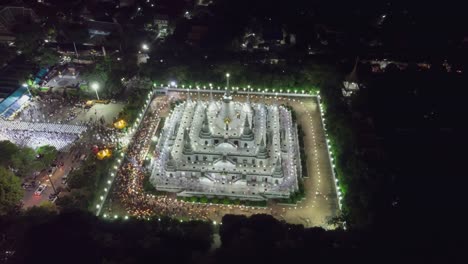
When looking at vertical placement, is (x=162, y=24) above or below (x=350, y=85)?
above

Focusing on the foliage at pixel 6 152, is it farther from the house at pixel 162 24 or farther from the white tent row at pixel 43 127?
the house at pixel 162 24

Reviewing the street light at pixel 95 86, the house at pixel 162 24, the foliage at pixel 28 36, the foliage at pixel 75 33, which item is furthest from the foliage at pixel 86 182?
the house at pixel 162 24

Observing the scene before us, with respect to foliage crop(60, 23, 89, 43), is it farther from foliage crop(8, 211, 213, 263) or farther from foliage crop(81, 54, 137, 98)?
foliage crop(8, 211, 213, 263)

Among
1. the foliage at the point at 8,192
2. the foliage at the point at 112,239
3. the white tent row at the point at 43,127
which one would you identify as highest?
the white tent row at the point at 43,127

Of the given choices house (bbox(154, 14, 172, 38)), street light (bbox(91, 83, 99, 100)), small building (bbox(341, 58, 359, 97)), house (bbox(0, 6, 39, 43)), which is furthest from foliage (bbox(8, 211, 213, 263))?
house (bbox(0, 6, 39, 43))

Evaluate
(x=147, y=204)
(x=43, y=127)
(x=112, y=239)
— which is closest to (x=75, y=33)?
(x=43, y=127)

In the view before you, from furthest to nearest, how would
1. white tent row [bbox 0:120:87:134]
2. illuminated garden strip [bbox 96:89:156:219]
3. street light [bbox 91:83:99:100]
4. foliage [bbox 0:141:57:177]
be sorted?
street light [bbox 91:83:99:100]
white tent row [bbox 0:120:87:134]
foliage [bbox 0:141:57:177]
illuminated garden strip [bbox 96:89:156:219]

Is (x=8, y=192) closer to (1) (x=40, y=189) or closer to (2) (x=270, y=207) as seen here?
(1) (x=40, y=189)

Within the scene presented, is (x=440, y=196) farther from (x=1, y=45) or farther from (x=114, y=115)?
(x=1, y=45)
